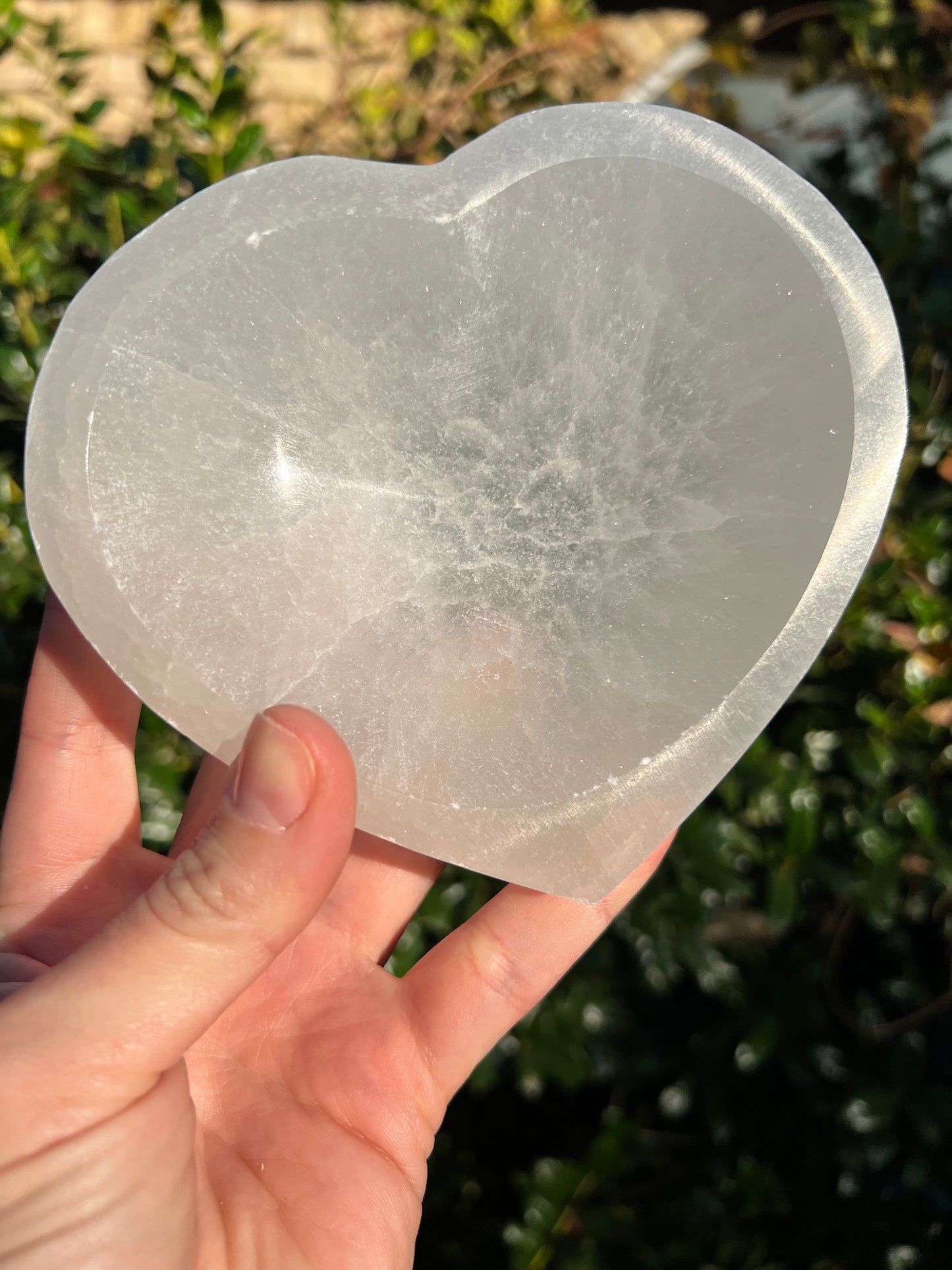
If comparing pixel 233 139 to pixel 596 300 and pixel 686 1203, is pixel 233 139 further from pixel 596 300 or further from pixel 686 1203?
pixel 686 1203

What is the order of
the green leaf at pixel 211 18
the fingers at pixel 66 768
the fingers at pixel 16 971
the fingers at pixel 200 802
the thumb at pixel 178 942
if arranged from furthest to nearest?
the green leaf at pixel 211 18
the fingers at pixel 200 802
the fingers at pixel 66 768
the fingers at pixel 16 971
the thumb at pixel 178 942

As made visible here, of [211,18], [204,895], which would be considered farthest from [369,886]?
[211,18]

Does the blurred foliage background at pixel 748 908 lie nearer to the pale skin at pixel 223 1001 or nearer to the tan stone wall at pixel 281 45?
the pale skin at pixel 223 1001

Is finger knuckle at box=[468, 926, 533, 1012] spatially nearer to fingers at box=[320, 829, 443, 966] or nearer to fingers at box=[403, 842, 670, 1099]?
fingers at box=[403, 842, 670, 1099]

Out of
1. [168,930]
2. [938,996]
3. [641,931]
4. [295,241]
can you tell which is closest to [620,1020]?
[641,931]

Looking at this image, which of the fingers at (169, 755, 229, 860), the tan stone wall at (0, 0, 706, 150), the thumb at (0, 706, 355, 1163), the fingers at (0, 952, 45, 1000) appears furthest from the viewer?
the tan stone wall at (0, 0, 706, 150)

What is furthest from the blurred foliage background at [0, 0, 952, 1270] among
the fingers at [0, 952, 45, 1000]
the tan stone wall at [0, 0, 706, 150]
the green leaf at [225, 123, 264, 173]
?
the tan stone wall at [0, 0, 706, 150]

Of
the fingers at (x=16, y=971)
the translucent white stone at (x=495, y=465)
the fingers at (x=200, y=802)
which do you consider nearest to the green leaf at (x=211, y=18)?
the translucent white stone at (x=495, y=465)
